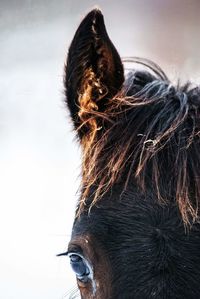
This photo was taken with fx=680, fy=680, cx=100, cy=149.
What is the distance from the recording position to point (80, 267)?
1.67 meters

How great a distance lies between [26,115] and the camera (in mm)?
8180

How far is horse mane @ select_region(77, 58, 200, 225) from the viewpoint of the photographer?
1.62 m

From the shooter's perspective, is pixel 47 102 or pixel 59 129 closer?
pixel 59 129

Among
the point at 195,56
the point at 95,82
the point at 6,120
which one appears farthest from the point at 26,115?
the point at 95,82

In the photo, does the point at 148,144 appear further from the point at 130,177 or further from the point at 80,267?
the point at 80,267

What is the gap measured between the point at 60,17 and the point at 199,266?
783cm

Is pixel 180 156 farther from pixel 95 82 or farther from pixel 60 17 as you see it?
pixel 60 17

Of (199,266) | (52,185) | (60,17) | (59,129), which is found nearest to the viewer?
(199,266)

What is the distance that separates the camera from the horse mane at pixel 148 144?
162 cm

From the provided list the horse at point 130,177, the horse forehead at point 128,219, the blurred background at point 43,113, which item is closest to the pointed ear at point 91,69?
the horse at point 130,177

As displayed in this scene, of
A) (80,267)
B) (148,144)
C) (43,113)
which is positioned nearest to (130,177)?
(148,144)

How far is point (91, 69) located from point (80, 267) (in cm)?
54

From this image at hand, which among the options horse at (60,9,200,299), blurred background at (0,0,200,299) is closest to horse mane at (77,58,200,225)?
horse at (60,9,200,299)

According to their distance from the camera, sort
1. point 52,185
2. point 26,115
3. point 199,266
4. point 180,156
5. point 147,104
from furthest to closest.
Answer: point 26,115, point 52,185, point 147,104, point 180,156, point 199,266
